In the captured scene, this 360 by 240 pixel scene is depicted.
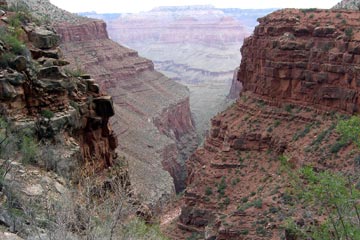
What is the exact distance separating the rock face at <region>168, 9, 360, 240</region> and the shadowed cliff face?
1435cm

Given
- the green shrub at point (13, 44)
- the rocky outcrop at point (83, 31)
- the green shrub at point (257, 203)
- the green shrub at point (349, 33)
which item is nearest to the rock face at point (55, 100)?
the green shrub at point (13, 44)

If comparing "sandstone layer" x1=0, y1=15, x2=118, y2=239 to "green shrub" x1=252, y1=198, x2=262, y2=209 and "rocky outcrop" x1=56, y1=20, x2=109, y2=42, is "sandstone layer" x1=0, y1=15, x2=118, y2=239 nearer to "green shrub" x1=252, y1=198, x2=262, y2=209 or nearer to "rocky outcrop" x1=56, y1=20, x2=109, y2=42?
"green shrub" x1=252, y1=198, x2=262, y2=209

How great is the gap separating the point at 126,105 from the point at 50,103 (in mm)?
60863

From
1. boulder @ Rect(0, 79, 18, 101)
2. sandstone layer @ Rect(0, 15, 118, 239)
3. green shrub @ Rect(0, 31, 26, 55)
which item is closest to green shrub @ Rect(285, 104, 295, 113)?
sandstone layer @ Rect(0, 15, 118, 239)

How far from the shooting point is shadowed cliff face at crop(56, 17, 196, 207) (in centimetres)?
5895

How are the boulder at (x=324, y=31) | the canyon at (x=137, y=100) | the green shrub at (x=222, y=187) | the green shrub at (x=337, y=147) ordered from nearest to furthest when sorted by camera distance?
the green shrub at (x=337, y=147)
the green shrub at (x=222, y=187)
the boulder at (x=324, y=31)
the canyon at (x=137, y=100)

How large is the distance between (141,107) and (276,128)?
49.6 metres

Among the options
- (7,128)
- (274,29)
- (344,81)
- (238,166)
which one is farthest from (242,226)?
(274,29)

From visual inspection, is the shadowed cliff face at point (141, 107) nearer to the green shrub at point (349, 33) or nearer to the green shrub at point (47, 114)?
the green shrub at point (349, 33)

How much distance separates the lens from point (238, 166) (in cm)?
3428

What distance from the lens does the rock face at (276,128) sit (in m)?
28.4

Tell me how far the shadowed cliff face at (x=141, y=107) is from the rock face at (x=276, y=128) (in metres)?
14.3

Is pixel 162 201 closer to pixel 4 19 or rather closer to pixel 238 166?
pixel 238 166

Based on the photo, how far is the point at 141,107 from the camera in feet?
271
